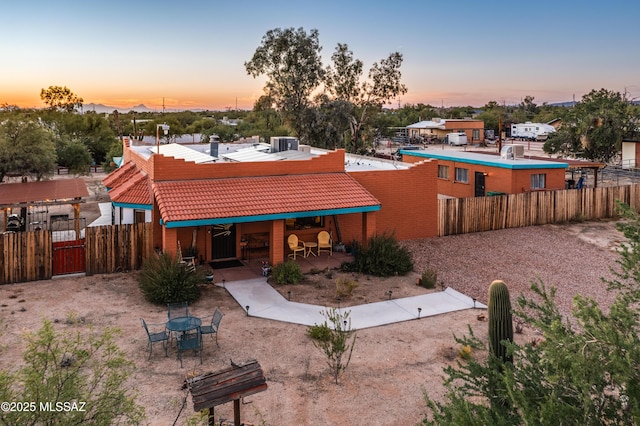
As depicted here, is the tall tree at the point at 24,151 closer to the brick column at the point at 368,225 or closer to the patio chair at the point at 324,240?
the patio chair at the point at 324,240

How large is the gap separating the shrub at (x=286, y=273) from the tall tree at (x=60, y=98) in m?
77.0

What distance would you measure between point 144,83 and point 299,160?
40254mm

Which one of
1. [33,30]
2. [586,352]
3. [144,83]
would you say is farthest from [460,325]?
[144,83]

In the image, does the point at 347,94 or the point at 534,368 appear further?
the point at 347,94

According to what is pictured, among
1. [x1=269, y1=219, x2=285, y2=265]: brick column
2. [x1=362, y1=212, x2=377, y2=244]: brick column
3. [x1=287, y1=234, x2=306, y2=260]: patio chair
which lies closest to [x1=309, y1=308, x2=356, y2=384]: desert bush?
[x1=269, y1=219, x2=285, y2=265]: brick column

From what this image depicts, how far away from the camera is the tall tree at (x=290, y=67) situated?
4403 cm

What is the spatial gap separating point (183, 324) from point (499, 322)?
23.8 feet

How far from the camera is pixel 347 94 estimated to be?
47406 millimetres

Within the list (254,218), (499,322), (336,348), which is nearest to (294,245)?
(254,218)

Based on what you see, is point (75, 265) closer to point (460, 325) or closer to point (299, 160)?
point (299, 160)

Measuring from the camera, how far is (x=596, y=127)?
4319 centimetres

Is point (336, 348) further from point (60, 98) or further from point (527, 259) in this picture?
point (60, 98)

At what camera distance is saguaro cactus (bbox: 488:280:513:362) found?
8.70m

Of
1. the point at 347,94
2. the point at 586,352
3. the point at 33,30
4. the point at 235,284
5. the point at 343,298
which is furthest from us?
the point at 347,94
